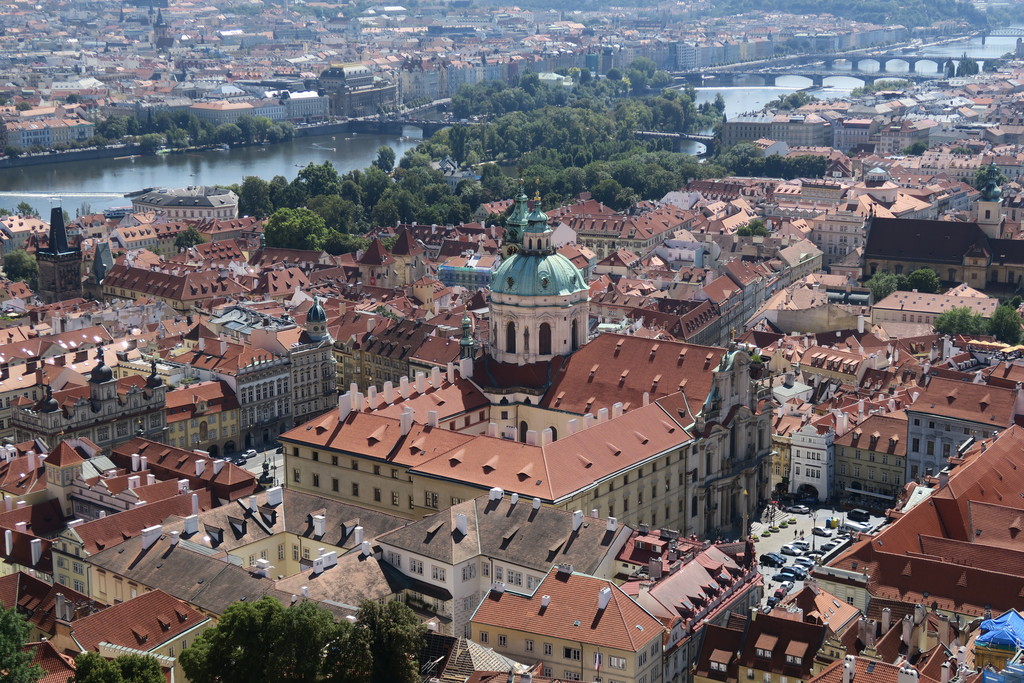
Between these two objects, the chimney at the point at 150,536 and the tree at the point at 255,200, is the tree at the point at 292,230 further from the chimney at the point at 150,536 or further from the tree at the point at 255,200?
the chimney at the point at 150,536

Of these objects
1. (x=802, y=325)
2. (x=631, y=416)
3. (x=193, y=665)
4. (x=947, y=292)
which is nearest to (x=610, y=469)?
(x=631, y=416)

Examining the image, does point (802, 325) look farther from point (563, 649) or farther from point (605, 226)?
point (563, 649)

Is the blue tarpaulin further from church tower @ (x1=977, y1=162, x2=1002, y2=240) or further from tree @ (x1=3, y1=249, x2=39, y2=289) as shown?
tree @ (x1=3, y1=249, x2=39, y2=289)

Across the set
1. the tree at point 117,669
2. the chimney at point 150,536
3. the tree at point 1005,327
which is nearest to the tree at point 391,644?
the tree at point 117,669

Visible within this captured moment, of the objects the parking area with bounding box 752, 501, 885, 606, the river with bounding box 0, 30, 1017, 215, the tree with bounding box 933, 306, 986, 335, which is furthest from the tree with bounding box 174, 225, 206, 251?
the parking area with bounding box 752, 501, 885, 606

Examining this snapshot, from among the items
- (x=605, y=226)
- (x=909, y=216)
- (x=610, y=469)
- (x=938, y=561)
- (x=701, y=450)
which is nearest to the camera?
(x=938, y=561)
